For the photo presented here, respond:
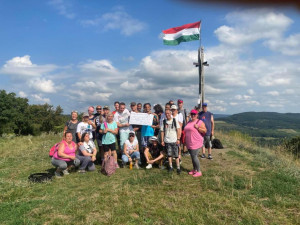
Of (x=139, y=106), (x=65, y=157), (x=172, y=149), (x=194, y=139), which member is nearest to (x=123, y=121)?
(x=139, y=106)

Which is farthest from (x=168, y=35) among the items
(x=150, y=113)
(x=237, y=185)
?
(x=237, y=185)

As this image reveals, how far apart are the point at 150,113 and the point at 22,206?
4930mm

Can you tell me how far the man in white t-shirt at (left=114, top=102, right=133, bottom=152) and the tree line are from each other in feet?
130

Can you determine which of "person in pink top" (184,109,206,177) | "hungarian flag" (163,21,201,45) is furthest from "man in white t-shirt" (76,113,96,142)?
"hungarian flag" (163,21,201,45)

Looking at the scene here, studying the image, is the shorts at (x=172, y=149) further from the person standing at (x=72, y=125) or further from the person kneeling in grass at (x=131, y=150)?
the person standing at (x=72, y=125)

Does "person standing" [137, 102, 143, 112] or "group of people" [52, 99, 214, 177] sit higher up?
"person standing" [137, 102, 143, 112]

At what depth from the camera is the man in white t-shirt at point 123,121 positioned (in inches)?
325

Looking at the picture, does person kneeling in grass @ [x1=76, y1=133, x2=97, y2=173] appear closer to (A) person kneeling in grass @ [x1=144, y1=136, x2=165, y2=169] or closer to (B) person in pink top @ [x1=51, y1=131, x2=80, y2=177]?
(B) person in pink top @ [x1=51, y1=131, x2=80, y2=177]

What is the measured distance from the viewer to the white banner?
811 cm

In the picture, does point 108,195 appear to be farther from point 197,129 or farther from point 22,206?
point 197,129

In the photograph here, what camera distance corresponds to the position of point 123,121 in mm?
8320

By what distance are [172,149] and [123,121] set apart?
2221mm

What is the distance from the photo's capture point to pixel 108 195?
17.5 feet

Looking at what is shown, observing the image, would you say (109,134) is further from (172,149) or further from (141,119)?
(172,149)
